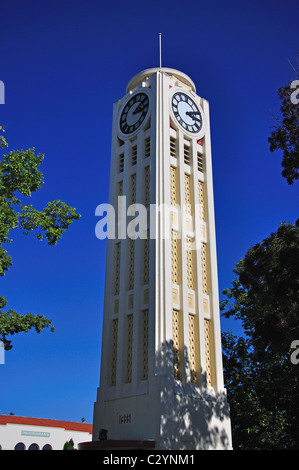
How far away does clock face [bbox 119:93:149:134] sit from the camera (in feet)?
87.6

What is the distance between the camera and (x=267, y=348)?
70.9 ft

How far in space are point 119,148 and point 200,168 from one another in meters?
4.87

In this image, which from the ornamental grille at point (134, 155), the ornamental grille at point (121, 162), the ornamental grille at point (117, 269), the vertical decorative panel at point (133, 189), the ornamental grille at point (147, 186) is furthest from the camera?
the ornamental grille at point (121, 162)

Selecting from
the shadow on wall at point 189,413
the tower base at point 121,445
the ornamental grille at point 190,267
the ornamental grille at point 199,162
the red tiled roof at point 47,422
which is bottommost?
the tower base at point 121,445

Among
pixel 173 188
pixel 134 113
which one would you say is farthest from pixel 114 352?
pixel 134 113

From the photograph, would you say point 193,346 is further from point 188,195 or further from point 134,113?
point 134,113

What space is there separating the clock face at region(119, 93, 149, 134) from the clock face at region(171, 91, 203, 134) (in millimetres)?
1673

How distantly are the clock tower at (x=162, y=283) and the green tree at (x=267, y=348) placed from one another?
2.66 m

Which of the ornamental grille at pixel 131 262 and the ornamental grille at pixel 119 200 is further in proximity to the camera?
the ornamental grille at pixel 119 200

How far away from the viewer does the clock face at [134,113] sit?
26.7 meters

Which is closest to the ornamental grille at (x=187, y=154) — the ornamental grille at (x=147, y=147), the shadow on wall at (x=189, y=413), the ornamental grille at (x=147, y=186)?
the ornamental grille at (x=147, y=147)

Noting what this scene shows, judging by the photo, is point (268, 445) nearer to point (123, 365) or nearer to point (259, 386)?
point (259, 386)

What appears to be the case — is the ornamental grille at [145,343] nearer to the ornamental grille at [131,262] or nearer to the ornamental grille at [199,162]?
the ornamental grille at [131,262]
